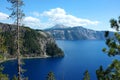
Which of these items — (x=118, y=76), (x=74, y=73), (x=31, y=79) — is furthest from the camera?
(x=74, y=73)


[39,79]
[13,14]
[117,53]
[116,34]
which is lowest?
[39,79]

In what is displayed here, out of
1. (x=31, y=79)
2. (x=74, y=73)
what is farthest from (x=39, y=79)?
(x=74, y=73)

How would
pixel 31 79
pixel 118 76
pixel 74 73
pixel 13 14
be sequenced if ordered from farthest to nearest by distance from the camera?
pixel 74 73 → pixel 31 79 → pixel 13 14 → pixel 118 76

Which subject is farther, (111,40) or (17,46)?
(17,46)

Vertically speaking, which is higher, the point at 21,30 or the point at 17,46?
the point at 21,30

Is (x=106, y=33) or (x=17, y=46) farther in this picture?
(x=17, y=46)

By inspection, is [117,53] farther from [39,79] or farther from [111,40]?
[39,79]

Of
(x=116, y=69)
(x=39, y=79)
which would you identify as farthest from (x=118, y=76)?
(x=39, y=79)

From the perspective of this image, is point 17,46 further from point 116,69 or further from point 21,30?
point 116,69

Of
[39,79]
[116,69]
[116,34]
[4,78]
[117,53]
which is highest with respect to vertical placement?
[116,34]
